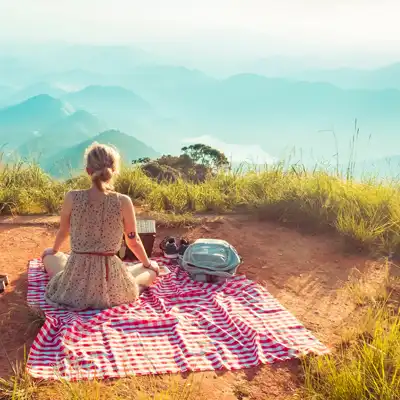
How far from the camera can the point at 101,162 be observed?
374 centimetres

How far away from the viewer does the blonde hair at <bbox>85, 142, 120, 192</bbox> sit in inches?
147

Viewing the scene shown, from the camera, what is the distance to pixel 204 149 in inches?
961

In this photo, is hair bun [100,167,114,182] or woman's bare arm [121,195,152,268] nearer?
hair bun [100,167,114,182]

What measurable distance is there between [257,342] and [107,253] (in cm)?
132

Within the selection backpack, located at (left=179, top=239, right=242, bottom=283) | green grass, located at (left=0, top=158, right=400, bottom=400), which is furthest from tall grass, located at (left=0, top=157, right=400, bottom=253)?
backpack, located at (left=179, top=239, right=242, bottom=283)

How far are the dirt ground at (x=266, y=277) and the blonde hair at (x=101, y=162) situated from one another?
116cm

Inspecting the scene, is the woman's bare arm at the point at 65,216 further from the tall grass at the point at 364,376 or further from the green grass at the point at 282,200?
the green grass at the point at 282,200

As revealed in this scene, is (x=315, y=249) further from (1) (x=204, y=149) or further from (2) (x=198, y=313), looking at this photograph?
(1) (x=204, y=149)

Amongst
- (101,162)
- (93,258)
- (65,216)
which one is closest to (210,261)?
(93,258)

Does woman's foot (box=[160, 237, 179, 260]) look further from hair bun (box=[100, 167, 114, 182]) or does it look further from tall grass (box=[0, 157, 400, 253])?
hair bun (box=[100, 167, 114, 182])

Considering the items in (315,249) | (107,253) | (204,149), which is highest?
Result: (107,253)

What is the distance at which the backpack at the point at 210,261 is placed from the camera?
Answer: 4664 millimetres

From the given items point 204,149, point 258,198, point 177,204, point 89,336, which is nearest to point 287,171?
point 258,198

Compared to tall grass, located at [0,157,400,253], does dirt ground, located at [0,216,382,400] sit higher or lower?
lower
